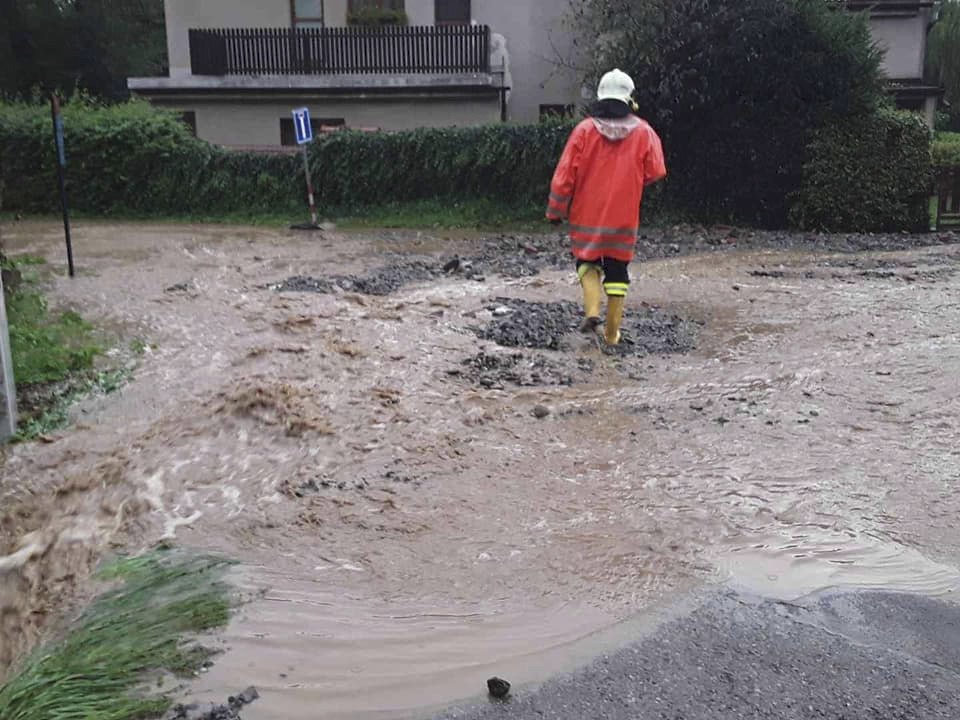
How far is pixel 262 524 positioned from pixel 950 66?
35.9 metres

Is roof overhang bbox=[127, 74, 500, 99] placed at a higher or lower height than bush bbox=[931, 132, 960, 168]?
higher

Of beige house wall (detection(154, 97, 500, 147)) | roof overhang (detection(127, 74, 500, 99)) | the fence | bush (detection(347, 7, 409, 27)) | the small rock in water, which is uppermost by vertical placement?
bush (detection(347, 7, 409, 27))

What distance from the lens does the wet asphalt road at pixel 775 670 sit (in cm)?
279

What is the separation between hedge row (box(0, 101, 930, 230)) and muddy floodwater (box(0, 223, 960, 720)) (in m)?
7.46

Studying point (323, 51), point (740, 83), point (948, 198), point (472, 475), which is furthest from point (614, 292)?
point (323, 51)

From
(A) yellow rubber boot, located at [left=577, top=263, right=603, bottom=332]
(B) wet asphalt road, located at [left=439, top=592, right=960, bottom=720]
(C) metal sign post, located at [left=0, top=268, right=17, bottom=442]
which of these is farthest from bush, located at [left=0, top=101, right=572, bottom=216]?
(B) wet asphalt road, located at [left=439, top=592, right=960, bottom=720]

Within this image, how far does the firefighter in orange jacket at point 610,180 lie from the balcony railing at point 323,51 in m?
15.8

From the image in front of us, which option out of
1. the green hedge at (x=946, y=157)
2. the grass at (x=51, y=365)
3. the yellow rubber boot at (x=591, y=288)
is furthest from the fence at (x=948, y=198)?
the grass at (x=51, y=365)

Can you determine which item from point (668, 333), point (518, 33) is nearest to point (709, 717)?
point (668, 333)

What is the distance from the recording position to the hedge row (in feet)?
52.1

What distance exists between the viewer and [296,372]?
6512mm

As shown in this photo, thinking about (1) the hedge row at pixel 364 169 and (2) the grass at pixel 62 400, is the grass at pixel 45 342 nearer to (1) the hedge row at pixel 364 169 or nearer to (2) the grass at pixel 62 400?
(2) the grass at pixel 62 400

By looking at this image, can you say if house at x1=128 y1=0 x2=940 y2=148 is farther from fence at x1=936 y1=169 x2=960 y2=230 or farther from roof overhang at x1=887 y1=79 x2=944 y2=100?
fence at x1=936 y1=169 x2=960 y2=230

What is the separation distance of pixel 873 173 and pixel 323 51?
12957 mm
